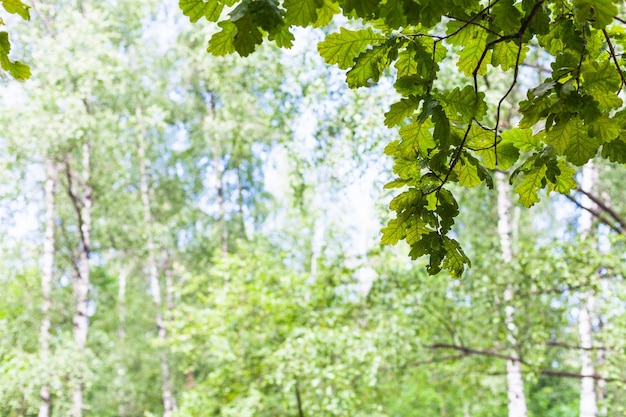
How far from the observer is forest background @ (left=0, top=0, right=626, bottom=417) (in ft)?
20.2

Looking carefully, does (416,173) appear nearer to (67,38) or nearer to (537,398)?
(67,38)

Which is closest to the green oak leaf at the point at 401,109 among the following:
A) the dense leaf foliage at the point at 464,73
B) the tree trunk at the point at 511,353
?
the dense leaf foliage at the point at 464,73

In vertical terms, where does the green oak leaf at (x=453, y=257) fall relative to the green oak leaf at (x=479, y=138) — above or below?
below

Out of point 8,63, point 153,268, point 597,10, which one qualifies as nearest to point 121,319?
point 153,268

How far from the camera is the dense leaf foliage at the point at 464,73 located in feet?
3.51

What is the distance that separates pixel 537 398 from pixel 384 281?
10001 mm

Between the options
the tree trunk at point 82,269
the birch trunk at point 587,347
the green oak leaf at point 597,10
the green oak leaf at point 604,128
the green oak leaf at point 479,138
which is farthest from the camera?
the tree trunk at point 82,269

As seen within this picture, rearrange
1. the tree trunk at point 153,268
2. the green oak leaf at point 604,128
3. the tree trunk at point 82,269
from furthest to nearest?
the tree trunk at point 153,268 → the tree trunk at point 82,269 → the green oak leaf at point 604,128

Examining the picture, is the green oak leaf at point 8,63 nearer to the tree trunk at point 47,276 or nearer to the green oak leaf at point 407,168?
the green oak leaf at point 407,168

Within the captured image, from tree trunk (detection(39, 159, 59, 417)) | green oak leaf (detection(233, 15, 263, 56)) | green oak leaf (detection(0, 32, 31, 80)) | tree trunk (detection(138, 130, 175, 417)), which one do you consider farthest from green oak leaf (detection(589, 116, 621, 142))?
tree trunk (detection(138, 130, 175, 417))

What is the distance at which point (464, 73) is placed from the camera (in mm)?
1347

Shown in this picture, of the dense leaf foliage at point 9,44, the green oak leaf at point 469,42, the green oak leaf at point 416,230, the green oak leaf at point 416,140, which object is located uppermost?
the green oak leaf at point 469,42

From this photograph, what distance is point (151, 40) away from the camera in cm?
1572

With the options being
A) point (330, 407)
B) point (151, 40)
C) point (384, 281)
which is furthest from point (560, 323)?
point (151, 40)
